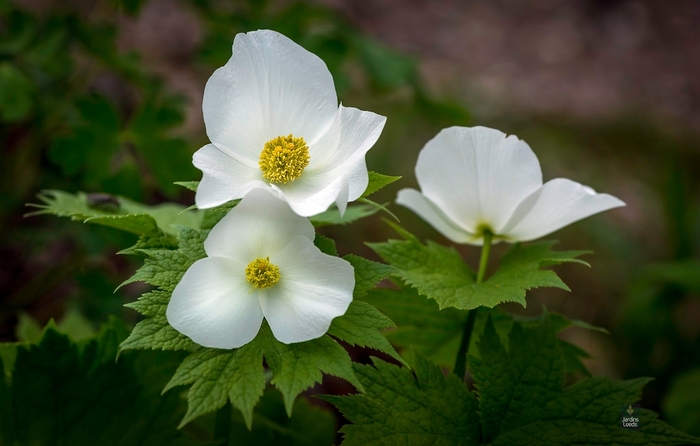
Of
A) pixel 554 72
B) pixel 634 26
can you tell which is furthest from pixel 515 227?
pixel 634 26

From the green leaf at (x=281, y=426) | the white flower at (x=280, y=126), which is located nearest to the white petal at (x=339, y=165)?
the white flower at (x=280, y=126)

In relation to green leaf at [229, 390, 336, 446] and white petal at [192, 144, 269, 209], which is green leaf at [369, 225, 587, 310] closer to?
white petal at [192, 144, 269, 209]

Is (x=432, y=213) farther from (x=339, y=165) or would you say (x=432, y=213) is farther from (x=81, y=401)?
(x=81, y=401)

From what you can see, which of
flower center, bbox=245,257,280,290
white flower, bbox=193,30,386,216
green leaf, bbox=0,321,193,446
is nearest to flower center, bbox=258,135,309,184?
white flower, bbox=193,30,386,216

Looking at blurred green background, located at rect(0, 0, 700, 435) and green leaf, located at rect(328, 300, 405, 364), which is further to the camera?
blurred green background, located at rect(0, 0, 700, 435)

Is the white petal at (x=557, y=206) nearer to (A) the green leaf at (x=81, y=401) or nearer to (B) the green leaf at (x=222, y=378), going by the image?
(B) the green leaf at (x=222, y=378)

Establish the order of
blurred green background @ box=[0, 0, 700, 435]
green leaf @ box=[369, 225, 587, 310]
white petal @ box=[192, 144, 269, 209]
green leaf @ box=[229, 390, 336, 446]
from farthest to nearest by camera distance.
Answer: blurred green background @ box=[0, 0, 700, 435] → green leaf @ box=[229, 390, 336, 446] → green leaf @ box=[369, 225, 587, 310] → white petal @ box=[192, 144, 269, 209]

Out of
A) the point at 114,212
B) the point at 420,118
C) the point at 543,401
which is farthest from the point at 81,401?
the point at 420,118

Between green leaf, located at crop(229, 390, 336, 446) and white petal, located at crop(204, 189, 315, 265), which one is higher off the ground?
white petal, located at crop(204, 189, 315, 265)
